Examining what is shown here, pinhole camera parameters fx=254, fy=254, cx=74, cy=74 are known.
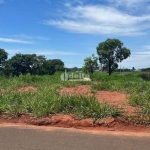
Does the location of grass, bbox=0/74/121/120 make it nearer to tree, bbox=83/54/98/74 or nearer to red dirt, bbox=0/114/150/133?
red dirt, bbox=0/114/150/133

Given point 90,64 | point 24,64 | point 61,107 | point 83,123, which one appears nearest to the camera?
point 83,123

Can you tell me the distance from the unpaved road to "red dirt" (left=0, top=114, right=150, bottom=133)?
274 millimetres

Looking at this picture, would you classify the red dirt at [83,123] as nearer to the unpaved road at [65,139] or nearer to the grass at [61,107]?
the grass at [61,107]

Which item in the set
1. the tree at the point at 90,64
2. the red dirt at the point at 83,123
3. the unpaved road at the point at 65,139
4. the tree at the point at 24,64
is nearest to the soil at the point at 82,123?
the red dirt at the point at 83,123

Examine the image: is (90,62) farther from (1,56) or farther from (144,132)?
(144,132)

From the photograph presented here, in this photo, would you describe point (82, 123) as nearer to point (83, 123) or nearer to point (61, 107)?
point (83, 123)

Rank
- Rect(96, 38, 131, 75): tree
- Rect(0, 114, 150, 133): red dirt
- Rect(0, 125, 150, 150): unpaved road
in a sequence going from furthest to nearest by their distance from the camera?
Rect(96, 38, 131, 75): tree
Rect(0, 114, 150, 133): red dirt
Rect(0, 125, 150, 150): unpaved road

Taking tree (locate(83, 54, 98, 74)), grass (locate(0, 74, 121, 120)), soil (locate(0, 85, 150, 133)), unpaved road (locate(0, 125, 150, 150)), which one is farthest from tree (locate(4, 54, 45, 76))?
unpaved road (locate(0, 125, 150, 150))

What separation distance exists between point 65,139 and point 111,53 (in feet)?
129

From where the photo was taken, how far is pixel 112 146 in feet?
12.1

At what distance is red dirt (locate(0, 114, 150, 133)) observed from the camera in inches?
179

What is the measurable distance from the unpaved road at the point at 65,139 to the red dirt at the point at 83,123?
0.27 m

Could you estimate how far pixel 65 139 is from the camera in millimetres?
3955

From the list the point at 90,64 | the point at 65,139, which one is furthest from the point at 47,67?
the point at 65,139
